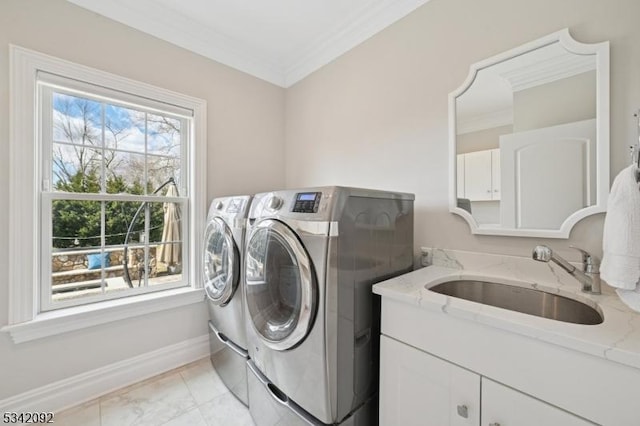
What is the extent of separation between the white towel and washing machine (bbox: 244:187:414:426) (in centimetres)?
79

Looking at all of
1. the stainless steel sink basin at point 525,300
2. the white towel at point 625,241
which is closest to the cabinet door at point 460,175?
the stainless steel sink basin at point 525,300

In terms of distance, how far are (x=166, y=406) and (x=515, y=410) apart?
1.86m

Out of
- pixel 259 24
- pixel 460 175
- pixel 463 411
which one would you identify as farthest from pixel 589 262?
pixel 259 24

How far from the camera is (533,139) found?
1.30 meters

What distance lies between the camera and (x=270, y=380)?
1.36m

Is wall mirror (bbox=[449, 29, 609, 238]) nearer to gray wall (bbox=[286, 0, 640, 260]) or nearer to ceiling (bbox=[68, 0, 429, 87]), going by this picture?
gray wall (bbox=[286, 0, 640, 260])

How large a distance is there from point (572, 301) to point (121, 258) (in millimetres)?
2667

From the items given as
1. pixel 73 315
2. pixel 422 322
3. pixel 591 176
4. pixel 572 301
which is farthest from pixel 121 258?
pixel 591 176

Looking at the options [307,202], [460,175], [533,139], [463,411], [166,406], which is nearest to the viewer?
[463,411]

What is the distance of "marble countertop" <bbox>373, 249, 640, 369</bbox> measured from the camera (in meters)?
0.68

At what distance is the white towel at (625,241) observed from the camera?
0.81m

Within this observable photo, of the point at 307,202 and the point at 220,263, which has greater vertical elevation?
the point at 307,202

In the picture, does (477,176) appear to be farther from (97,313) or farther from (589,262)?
(97,313)

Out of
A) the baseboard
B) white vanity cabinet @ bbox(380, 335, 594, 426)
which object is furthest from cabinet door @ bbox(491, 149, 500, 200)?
the baseboard
